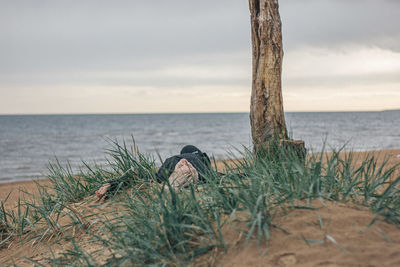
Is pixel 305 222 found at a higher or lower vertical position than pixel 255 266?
higher

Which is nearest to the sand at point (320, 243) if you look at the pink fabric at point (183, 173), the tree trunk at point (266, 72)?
the pink fabric at point (183, 173)

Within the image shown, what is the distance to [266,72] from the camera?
15.1ft

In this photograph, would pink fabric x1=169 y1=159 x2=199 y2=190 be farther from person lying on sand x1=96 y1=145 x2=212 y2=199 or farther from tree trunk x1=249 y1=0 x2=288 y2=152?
tree trunk x1=249 y1=0 x2=288 y2=152

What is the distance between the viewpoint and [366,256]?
7.20 ft

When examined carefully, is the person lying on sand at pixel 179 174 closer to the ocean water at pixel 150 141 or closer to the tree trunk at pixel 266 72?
the ocean water at pixel 150 141

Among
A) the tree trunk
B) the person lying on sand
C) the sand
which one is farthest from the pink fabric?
the sand

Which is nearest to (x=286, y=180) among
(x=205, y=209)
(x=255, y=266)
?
(x=205, y=209)

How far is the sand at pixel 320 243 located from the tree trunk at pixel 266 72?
6.59 ft

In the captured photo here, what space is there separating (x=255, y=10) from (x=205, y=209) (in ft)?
10.2

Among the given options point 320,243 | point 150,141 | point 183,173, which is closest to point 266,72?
point 183,173

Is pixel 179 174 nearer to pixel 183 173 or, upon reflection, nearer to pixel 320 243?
pixel 183 173

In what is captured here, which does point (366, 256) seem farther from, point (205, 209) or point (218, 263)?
point (205, 209)

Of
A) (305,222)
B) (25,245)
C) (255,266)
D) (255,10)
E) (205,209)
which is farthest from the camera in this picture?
(255,10)

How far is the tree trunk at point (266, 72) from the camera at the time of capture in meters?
4.53
